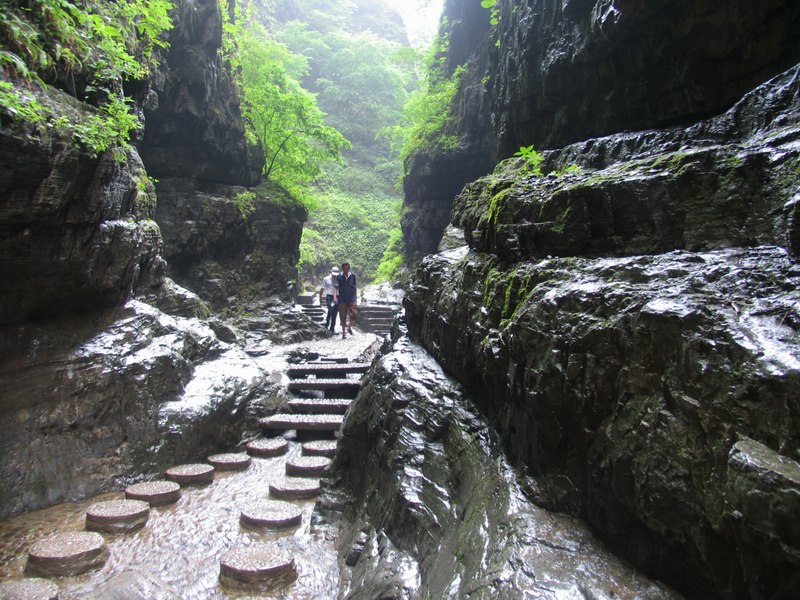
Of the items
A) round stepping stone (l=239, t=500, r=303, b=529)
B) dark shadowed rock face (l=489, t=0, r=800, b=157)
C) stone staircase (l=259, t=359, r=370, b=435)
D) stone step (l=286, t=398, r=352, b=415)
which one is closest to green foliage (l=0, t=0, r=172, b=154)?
round stepping stone (l=239, t=500, r=303, b=529)

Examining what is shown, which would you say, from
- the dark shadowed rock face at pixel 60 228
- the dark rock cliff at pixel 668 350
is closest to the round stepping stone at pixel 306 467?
the dark shadowed rock face at pixel 60 228

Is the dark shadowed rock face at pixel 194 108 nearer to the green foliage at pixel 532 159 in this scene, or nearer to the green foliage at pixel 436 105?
the green foliage at pixel 436 105

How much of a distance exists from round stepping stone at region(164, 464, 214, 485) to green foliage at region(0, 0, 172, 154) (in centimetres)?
442

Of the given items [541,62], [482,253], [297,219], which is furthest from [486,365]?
[297,219]

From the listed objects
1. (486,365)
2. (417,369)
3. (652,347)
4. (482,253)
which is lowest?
(417,369)

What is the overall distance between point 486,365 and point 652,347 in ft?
5.99

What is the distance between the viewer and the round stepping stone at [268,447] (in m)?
8.34

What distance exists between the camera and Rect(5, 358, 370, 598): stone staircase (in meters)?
4.63

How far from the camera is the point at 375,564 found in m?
4.27

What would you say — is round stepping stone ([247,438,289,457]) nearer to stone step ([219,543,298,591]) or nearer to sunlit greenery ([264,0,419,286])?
stone step ([219,543,298,591])

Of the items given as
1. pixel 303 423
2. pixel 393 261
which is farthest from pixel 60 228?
pixel 393 261

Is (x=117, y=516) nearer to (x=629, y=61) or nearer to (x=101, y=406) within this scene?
(x=101, y=406)

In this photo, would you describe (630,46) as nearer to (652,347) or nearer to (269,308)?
(652,347)

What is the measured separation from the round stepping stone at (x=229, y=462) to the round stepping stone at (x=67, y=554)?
260 centimetres
